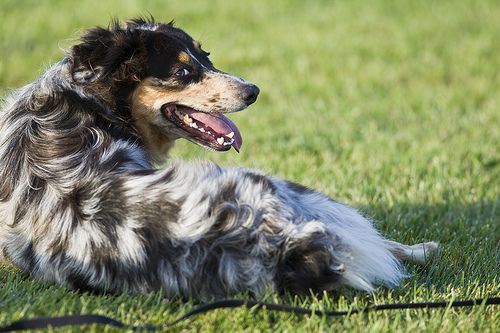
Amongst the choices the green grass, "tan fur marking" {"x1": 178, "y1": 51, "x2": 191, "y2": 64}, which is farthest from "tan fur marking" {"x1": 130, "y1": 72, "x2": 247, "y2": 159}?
the green grass

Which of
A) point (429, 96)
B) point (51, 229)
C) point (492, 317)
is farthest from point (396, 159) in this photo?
point (51, 229)

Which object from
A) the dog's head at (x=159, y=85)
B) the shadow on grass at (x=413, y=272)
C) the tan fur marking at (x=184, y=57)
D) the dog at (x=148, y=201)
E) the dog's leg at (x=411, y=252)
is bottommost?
the shadow on grass at (x=413, y=272)

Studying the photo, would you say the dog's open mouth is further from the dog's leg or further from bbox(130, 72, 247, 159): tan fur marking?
the dog's leg

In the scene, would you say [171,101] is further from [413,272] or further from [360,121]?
[360,121]

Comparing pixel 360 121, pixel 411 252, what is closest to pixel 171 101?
pixel 411 252

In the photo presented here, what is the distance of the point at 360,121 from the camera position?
32.3 ft

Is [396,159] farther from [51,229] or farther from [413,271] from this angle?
[51,229]

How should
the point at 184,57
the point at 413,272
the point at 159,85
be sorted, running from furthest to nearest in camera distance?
1. the point at 184,57
2. the point at 159,85
3. the point at 413,272

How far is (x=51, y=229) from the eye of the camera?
4457mm

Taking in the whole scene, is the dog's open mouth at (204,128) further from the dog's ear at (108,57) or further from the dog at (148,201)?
the dog's ear at (108,57)

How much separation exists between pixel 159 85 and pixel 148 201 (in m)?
1.32

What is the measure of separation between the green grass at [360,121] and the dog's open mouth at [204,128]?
1.02 m

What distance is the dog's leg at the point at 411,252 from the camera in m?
Answer: 5.09

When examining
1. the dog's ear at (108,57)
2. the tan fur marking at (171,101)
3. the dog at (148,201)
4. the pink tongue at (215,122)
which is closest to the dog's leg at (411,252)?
the dog at (148,201)
